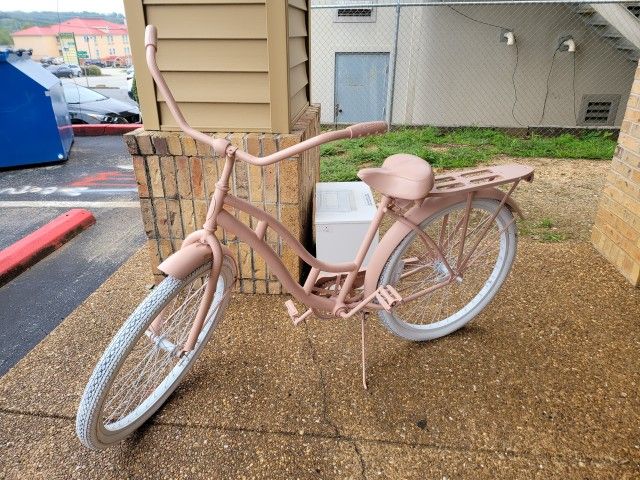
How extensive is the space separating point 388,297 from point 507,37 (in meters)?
6.11

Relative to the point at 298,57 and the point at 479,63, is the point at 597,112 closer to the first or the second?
the point at 479,63

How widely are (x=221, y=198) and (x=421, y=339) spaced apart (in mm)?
1327

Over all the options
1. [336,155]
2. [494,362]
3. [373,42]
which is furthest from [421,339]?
[373,42]

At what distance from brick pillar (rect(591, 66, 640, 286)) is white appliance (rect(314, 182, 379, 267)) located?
1667 mm

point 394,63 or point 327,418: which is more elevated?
point 394,63

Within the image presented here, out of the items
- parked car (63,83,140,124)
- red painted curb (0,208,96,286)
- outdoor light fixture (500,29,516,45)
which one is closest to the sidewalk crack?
red painted curb (0,208,96,286)

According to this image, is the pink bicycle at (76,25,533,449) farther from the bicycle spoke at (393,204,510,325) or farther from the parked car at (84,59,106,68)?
the parked car at (84,59,106,68)

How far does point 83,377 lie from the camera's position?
2.06 metres

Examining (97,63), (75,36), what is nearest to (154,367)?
(75,36)

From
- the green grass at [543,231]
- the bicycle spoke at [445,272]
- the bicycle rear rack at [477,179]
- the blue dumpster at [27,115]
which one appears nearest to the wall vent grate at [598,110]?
the green grass at [543,231]

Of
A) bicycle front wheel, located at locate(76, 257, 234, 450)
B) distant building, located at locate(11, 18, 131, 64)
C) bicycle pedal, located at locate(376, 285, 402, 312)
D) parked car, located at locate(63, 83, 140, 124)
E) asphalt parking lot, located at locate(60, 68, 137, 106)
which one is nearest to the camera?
bicycle front wheel, located at locate(76, 257, 234, 450)

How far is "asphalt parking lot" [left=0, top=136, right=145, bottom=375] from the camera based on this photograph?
2.55 meters

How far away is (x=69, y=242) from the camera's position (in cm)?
350

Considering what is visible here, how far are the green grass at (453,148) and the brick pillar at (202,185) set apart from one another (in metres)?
2.34
